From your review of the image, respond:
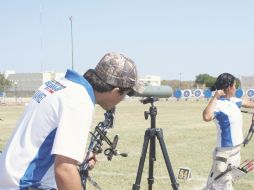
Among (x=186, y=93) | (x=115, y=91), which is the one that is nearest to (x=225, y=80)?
(x=115, y=91)

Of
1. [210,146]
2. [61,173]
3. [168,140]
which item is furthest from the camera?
[168,140]

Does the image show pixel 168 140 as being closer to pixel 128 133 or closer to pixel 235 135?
pixel 128 133

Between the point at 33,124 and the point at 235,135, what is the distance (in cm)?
423

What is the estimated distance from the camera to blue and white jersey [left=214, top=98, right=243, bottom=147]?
6.53 metres

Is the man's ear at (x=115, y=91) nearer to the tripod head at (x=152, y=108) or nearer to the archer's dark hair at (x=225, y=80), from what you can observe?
the tripod head at (x=152, y=108)

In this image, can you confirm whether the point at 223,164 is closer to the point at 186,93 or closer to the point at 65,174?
the point at 65,174

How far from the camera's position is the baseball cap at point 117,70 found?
9.53 feet

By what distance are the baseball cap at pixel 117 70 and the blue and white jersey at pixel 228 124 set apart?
12.3ft

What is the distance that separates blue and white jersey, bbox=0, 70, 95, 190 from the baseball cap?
0.14 m

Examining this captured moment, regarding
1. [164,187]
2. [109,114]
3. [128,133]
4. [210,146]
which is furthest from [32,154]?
[128,133]

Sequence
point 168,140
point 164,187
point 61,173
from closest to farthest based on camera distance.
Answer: point 61,173 < point 164,187 < point 168,140

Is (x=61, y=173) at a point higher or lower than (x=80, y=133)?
lower

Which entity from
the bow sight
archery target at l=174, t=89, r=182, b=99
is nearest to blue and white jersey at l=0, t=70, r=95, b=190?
the bow sight

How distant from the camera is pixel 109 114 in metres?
4.39
